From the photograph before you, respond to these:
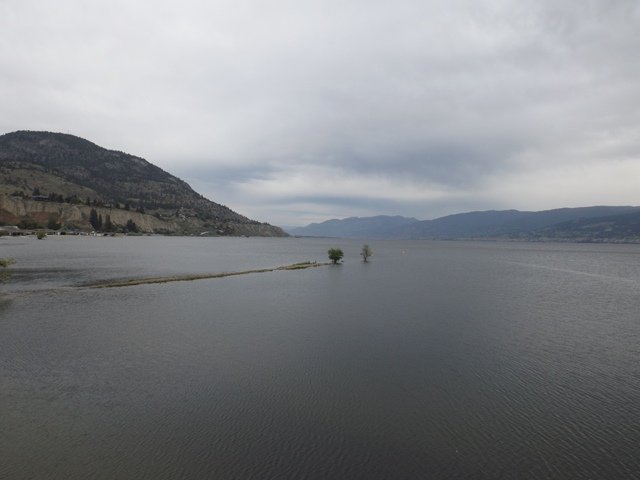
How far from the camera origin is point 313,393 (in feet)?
71.6

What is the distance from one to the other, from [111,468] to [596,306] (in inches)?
2248

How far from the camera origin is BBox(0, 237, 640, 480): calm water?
1529cm

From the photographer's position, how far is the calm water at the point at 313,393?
1529cm

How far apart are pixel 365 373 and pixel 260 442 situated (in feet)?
32.8

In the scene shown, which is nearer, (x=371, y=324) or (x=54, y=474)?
(x=54, y=474)

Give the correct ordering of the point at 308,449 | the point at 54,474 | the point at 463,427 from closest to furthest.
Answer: the point at 54,474 < the point at 308,449 < the point at 463,427

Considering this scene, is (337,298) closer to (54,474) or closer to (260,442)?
(260,442)

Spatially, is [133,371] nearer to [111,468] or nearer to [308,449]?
[111,468]

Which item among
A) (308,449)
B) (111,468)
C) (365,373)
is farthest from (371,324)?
(111,468)

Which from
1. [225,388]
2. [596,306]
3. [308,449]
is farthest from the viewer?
[596,306]

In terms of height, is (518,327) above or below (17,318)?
below

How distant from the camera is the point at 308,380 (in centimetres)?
2367

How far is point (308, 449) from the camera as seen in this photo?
632 inches

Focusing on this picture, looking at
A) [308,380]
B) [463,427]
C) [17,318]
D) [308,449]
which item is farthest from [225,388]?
[17,318]
